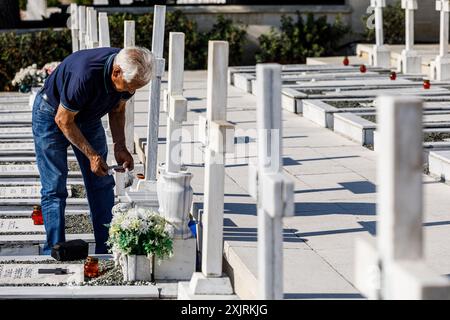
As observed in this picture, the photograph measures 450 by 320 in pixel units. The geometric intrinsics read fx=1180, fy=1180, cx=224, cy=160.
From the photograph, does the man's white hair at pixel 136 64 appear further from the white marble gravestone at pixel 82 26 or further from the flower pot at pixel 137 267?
the white marble gravestone at pixel 82 26

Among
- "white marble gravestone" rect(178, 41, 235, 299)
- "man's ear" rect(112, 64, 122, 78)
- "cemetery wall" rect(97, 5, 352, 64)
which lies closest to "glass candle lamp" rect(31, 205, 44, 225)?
"man's ear" rect(112, 64, 122, 78)

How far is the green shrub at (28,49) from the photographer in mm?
21578

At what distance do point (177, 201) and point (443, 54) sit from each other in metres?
9.92

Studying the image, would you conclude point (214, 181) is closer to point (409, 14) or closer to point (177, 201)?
point (177, 201)

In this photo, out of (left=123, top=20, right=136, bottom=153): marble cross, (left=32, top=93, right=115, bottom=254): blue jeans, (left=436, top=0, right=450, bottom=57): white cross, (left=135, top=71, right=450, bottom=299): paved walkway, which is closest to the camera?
(left=135, top=71, right=450, bottom=299): paved walkway

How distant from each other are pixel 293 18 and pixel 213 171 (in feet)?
56.4

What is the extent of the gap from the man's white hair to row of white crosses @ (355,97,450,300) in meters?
3.86

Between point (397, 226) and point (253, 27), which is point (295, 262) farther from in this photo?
point (253, 27)

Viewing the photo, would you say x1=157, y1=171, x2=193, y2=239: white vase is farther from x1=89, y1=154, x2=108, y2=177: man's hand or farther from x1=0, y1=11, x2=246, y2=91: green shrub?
x1=0, y1=11, x2=246, y2=91: green shrub

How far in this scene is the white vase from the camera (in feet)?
24.3

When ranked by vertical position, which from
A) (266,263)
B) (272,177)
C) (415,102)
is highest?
(415,102)

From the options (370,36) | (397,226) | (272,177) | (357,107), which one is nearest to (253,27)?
(370,36)

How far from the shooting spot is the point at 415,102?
3379mm
